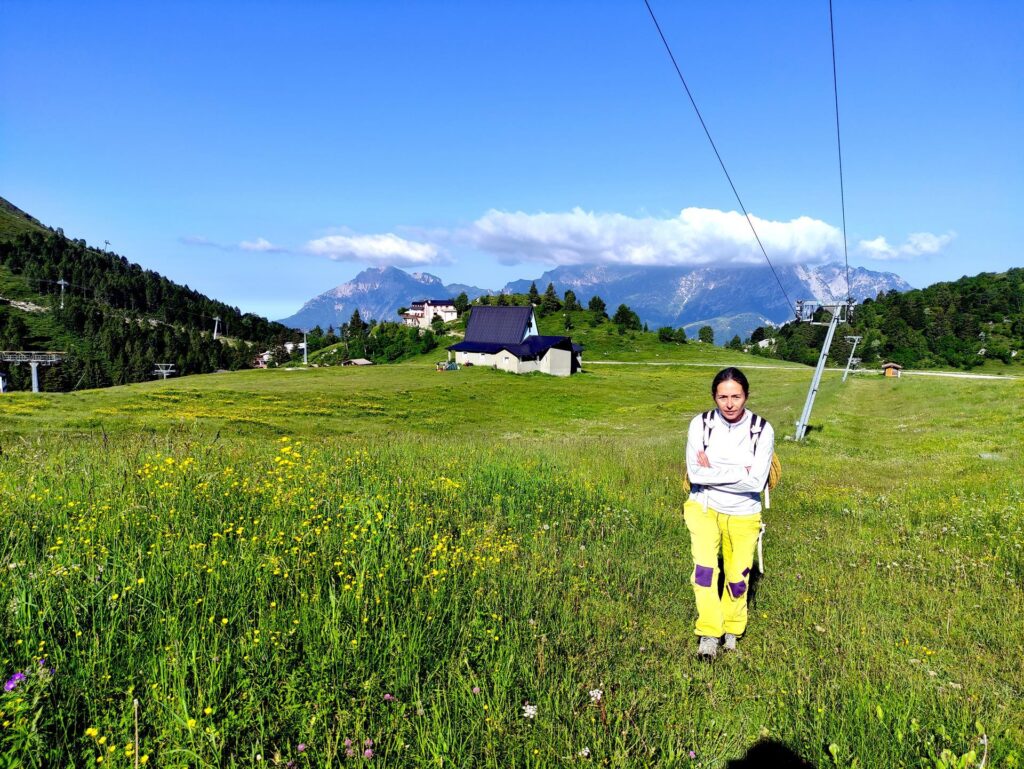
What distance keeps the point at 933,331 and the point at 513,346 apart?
151 meters

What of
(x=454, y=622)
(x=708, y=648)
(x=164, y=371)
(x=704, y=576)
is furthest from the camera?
(x=164, y=371)

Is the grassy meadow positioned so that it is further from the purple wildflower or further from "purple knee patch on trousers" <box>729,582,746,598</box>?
"purple knee patch on trousers" <box>729,582,746,598</box>

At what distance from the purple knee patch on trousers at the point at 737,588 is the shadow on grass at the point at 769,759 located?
5.10ft

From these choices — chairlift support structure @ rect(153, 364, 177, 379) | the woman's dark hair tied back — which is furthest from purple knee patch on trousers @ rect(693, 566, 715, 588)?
chairlift support structure @ rect(153, 364, 177, 379)

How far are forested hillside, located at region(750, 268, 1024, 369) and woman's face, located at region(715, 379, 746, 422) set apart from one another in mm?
157354

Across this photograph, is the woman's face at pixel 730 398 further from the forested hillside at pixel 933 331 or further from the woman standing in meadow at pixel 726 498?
the forested hillside at pixel 933 331

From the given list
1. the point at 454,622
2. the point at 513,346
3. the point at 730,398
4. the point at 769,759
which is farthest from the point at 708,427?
the point at 513,346

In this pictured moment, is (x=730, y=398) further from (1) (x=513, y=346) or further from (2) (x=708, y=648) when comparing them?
(1) (x=513, y=346)

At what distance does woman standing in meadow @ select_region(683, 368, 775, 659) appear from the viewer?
5.15 meters

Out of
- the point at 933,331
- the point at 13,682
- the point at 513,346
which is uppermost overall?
the point at 933,331

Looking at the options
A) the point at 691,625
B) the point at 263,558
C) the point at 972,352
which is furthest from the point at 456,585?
the point at 972,352

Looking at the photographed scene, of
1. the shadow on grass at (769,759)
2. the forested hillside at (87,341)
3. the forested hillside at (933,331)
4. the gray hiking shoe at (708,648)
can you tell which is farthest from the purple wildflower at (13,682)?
the forested hillside at (933,331)

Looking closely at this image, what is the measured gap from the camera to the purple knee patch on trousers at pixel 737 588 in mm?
5266

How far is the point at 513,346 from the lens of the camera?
87375 mm
